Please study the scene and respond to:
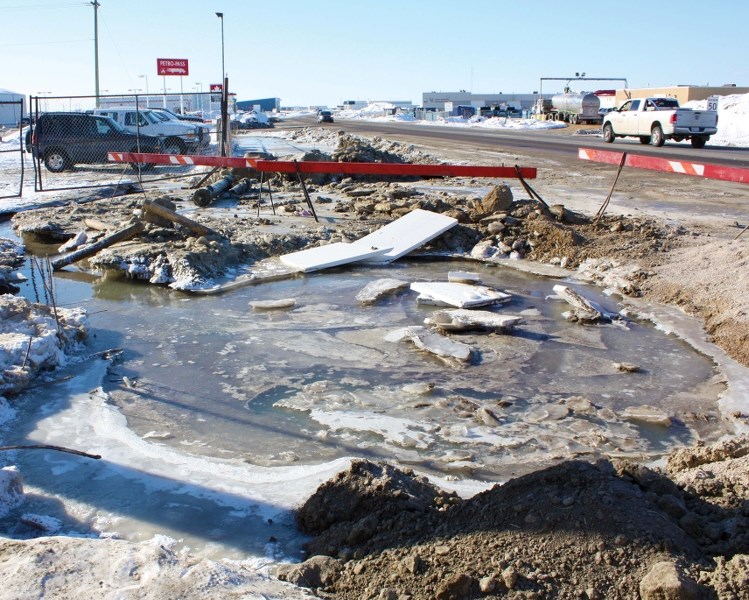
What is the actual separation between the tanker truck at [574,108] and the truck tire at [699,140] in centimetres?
2888

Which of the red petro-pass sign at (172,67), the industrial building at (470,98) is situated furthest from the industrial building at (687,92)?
the industrial building at (470,98)

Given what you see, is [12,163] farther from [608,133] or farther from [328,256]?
[608,133]

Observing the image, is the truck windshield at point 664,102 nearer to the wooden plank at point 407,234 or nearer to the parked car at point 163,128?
the parked car at point 163,128

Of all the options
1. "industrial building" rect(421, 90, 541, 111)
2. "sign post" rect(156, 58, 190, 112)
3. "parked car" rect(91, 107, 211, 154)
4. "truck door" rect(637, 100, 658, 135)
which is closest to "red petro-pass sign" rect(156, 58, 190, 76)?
"sign post" rect(156, 58, 190, 112)

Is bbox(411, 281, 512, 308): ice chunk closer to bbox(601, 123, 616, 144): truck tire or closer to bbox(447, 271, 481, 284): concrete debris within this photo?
bbox(447, 271, 481, 284): concrete debris

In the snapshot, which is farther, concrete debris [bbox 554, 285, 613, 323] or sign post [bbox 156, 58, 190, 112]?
sign post [bbox 156, 58, 190, 112]

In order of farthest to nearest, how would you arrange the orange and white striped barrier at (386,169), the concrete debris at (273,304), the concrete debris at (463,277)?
1. the orange and white striped barrier at (386,169)
2. the concrete debris at (463,277)
3. the concrete debris at (273,304)

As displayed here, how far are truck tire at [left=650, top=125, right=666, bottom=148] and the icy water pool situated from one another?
23.0 meters

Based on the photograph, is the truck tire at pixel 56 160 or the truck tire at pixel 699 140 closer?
the truck tire at pixel 56 160

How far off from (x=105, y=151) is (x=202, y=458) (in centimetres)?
1886

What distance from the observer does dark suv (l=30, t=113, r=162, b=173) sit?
2116 cm

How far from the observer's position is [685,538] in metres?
3.21

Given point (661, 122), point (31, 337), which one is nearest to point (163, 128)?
point (661, 122)

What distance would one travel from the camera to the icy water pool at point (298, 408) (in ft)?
14.4
